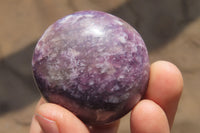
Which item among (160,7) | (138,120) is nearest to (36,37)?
(160,7)

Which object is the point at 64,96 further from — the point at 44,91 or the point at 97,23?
the point at 97,23

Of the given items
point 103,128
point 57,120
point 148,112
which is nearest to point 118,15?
point 103,128

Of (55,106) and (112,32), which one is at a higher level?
(112,32)

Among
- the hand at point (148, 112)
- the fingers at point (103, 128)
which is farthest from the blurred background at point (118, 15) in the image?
the hand at point (148, 112)

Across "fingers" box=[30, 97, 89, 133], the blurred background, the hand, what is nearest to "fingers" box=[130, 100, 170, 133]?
the hand

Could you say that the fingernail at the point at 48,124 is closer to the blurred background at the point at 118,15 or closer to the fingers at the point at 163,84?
the fingers at the point at 163,84

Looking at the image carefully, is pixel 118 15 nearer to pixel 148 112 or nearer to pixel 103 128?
pixel 103 128
